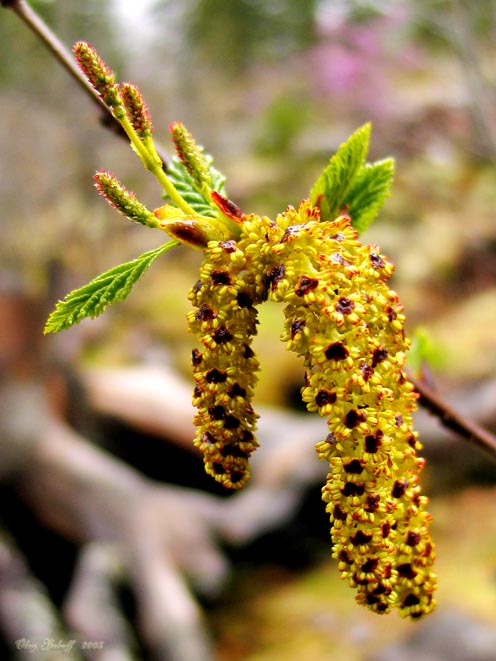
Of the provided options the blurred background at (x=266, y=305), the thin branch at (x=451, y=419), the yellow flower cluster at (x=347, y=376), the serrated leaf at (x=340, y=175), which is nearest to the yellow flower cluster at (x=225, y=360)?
the yellow flower cluster at (x=347, y=376)

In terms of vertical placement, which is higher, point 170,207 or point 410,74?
point 410,74

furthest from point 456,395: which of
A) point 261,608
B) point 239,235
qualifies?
point 239,235

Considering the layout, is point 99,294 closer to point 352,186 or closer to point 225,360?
point 225,360

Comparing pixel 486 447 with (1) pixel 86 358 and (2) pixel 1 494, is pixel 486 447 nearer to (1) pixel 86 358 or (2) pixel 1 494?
(2) pixel 1 494

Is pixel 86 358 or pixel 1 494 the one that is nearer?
pixel 1 494

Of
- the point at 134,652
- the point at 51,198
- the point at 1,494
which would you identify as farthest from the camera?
the point at 51,198

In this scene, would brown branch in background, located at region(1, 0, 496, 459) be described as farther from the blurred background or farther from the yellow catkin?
the yellow catkin

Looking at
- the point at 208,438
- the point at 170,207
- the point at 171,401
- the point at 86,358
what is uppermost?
the point at 86,358
